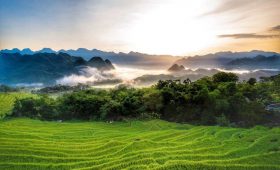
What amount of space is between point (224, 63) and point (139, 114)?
6.16 metres

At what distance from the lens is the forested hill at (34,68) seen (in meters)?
42.3

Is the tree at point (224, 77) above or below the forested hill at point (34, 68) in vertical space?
below

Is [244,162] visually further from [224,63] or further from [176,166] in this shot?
[224,63]

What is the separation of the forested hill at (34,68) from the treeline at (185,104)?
58.9 feet

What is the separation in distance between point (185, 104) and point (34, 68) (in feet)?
136

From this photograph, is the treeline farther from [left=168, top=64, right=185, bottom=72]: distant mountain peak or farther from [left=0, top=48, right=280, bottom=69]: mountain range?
[left=168, top=64, right=185, bottom=72]: distant mountain peak

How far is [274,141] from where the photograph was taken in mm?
8266

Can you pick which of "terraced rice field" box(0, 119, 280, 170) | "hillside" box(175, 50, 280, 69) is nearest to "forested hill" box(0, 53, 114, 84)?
"hillside" box(175, 50, 280, 69)

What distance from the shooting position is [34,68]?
5384 cm

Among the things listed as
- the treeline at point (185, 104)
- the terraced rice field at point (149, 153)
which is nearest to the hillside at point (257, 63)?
the treeline at point (185, 104)

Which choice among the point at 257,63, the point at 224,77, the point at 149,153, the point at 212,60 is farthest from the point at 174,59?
the point at 149,153

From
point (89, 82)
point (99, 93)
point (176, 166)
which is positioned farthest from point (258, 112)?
point (89, 82)

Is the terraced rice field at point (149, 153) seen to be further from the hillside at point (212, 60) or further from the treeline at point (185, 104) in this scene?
the hillside at point (212, 60)

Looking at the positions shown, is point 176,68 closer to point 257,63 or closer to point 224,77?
point 224,77
